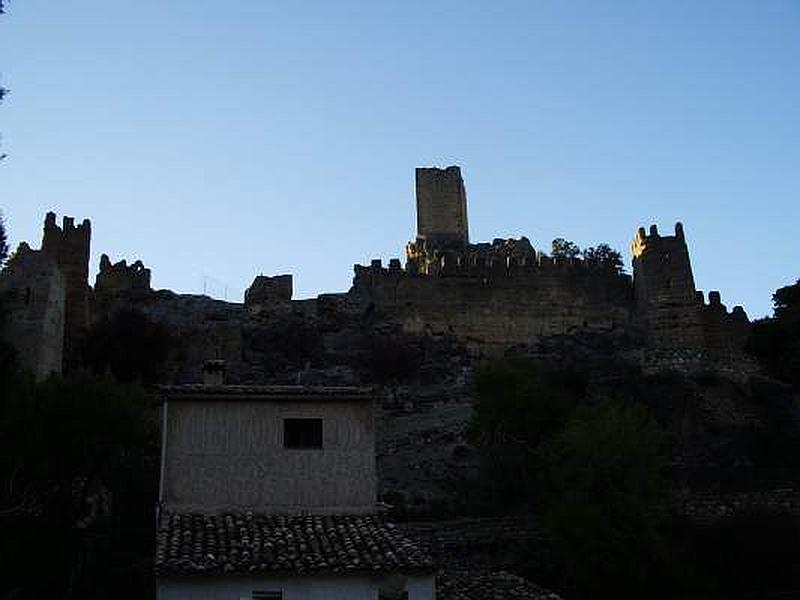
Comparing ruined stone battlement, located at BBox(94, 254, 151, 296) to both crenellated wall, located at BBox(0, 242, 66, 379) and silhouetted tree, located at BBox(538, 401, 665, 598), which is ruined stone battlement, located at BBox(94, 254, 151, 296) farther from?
silhouetted tree, located at BBox(538, 401, 665, 598)

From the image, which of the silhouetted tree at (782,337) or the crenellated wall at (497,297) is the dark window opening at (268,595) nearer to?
the silhouetted tree at (782,337)

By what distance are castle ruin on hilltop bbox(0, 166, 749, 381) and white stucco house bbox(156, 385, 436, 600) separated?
26713 millimetres

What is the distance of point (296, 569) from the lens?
1752 centimetres

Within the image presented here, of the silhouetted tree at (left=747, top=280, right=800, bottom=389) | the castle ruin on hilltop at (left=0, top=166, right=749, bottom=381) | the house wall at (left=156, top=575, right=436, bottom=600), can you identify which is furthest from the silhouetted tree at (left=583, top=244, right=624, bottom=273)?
the house wall at (left=156, top=575, right=436, bottom=600)

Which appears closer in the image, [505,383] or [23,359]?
[505,383]

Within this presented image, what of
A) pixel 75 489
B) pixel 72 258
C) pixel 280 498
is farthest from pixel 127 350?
pixel 280 498

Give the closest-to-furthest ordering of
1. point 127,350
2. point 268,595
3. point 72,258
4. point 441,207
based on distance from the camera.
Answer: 1. point 268,595
2. point 127,350
3. point 72,258
4. point 441,207

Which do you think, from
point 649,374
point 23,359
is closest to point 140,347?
point 23,359

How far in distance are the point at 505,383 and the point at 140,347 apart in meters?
17.6

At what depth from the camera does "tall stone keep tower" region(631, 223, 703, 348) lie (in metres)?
49.8

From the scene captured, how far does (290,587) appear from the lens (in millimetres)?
17609

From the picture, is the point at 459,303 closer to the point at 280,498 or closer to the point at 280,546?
the point at 280,498

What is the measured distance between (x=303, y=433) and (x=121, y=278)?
35567mm

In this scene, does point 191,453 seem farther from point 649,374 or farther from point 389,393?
point 649,374
